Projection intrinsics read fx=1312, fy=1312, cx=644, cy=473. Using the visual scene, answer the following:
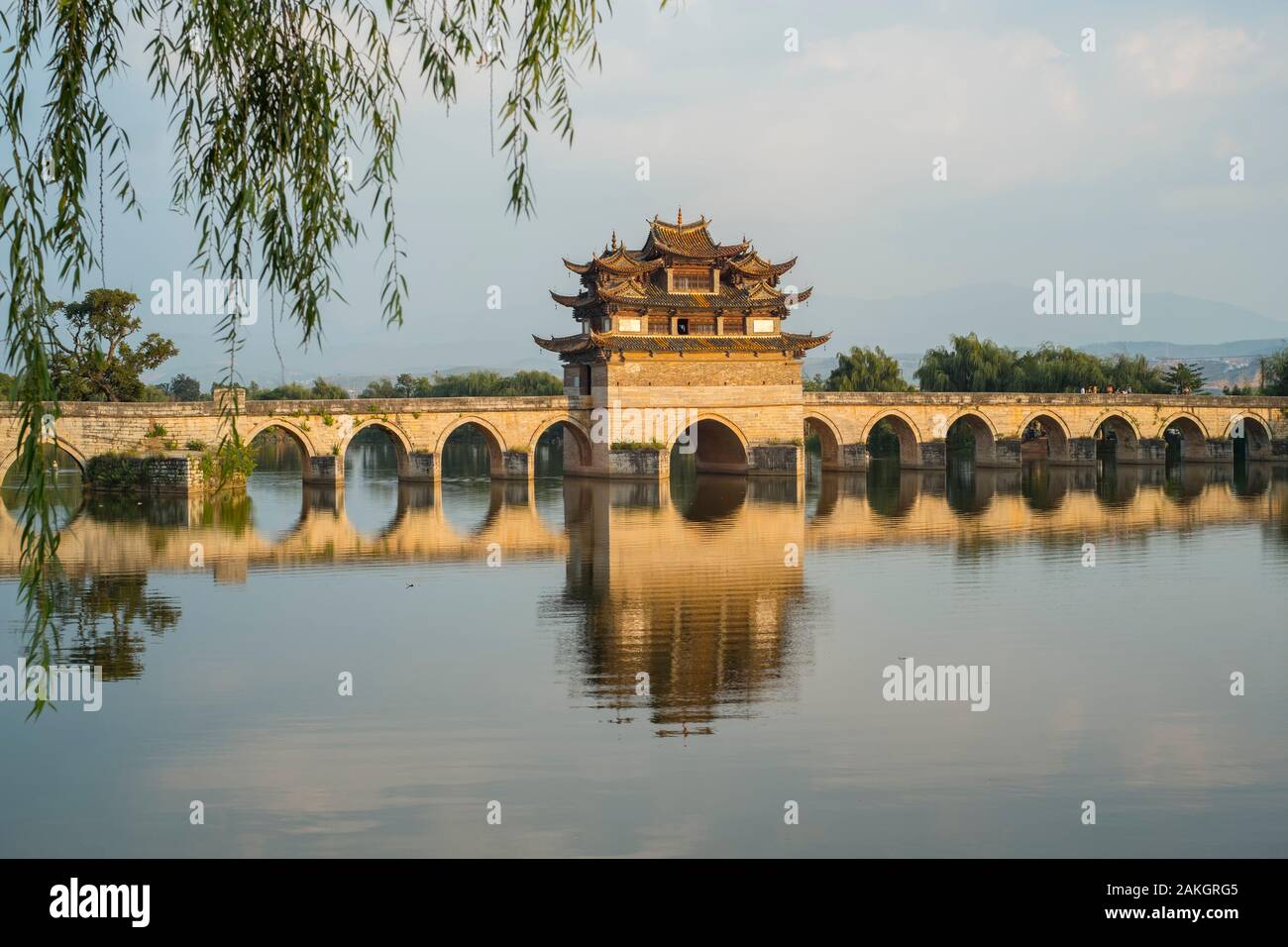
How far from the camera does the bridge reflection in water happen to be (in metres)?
13.8

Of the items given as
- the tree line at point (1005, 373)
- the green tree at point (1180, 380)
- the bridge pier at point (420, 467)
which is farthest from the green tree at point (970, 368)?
the bridge pier at point (420, 467)

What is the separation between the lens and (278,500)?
33781 millimetres

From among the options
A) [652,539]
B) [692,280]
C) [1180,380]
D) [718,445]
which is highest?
[692,280]

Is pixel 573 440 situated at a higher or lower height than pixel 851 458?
higher

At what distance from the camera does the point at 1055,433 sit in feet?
153

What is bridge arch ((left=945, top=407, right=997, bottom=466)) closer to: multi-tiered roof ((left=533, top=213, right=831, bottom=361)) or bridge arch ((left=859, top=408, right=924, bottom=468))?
bridge arch ((left=859, top=408, right=924, bottom=468))

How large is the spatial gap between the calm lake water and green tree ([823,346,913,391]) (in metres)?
29.5

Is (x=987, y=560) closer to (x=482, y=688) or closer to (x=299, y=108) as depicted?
(x=482, y=688)

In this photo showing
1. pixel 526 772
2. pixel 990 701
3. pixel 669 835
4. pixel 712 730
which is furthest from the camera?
pixel 990 701

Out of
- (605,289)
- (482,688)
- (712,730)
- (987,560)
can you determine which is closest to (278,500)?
(605,289)

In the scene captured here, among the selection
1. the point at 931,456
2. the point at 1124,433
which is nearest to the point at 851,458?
the point at 931,456

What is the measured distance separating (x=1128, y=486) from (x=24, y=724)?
111 ft

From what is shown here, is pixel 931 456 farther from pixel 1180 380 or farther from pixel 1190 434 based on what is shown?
pixel 1180 380

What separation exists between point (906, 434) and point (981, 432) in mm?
2934
